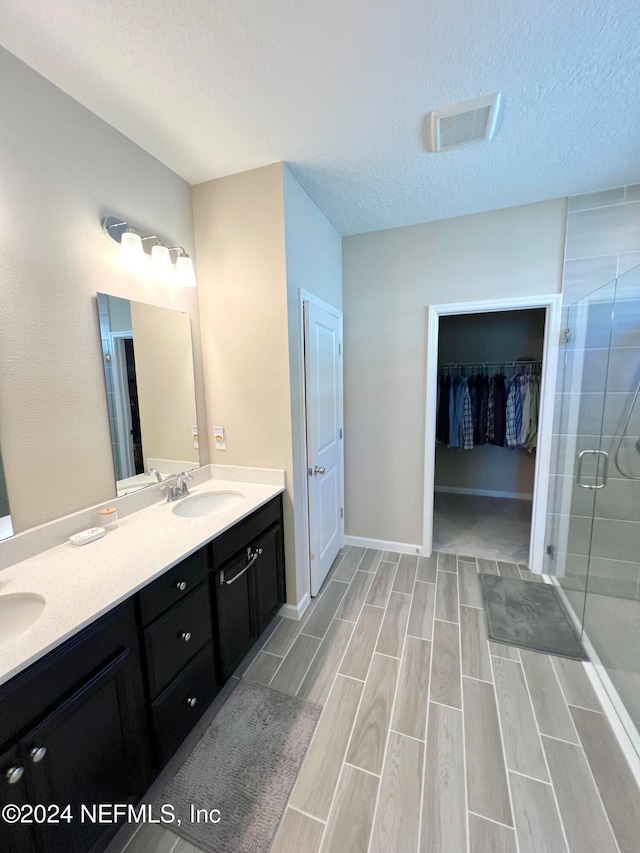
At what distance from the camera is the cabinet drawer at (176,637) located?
1194 mm

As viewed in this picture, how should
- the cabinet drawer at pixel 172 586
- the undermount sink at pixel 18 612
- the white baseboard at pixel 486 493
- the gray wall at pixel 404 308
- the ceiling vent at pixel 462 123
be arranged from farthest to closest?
the white baseboard at pixel 486 493
the gray wall at pixel 404 308
the ceiling vent at pixel 462 123
the cabinet drawer at pixel 172 586
the undermount sink at pixel 18 612

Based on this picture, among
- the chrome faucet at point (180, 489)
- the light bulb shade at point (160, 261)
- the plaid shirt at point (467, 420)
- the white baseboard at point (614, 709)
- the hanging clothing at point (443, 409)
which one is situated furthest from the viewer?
the hanging clothing at point (443, 409)

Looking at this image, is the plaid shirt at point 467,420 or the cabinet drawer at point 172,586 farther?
the plaid shirt at point 467,420

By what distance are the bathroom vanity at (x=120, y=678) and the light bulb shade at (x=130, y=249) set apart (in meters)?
1.27

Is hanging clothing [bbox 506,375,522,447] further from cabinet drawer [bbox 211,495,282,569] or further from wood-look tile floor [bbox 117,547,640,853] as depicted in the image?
cabinet drawer [bbox 211,495,282,569]

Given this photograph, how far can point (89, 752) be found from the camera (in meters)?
0.96

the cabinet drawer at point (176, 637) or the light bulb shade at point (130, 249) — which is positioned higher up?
the light bulb shade at point (130, 249)

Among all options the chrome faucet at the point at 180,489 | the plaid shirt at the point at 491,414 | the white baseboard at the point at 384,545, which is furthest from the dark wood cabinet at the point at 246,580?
the plaid shirt at the point at 491,414

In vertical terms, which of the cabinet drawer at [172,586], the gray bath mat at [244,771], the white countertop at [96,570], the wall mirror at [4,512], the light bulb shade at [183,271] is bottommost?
the gray bath mat at [244,771]

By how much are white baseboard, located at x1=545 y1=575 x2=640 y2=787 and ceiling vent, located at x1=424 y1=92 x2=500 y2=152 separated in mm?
2738

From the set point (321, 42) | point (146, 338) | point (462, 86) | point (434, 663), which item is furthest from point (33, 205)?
point (434, 663)

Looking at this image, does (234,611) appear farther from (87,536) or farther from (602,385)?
(602,385)

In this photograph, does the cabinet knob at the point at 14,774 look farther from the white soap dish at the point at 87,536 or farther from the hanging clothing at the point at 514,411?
the hanging clothing at the point at 514,411

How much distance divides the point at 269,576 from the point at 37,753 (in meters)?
1.19
